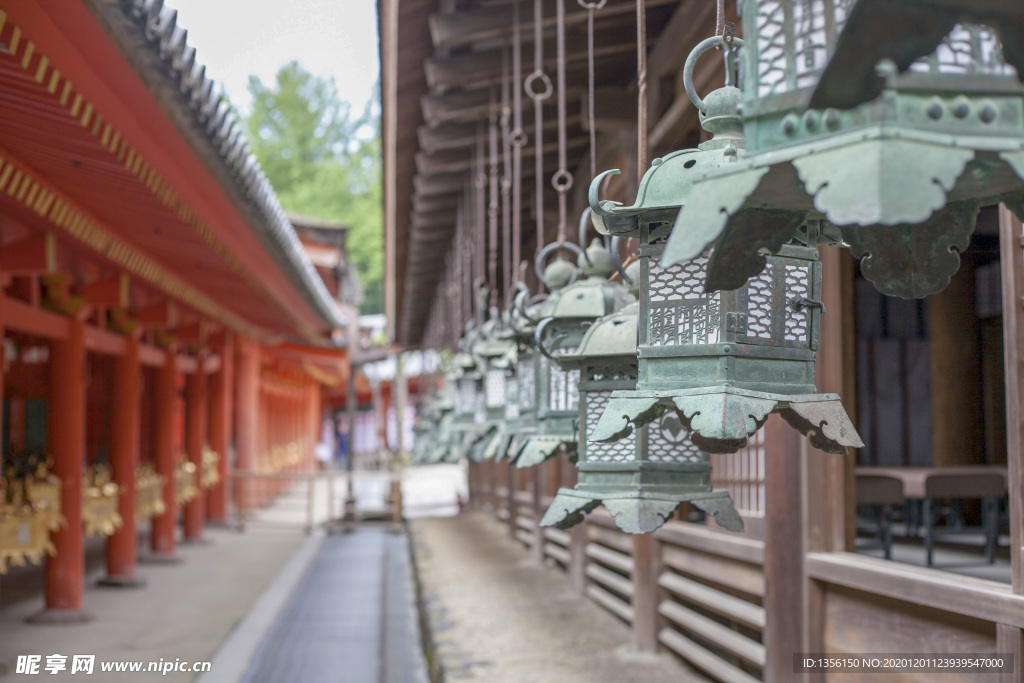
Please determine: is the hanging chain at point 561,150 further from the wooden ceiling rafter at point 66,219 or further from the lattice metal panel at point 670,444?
the wooden ceiling rafter at point 66,219

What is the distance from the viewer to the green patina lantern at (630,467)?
2.38 meters

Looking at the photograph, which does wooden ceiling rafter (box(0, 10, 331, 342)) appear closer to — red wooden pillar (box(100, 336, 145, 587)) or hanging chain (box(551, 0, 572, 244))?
hanging chain (box(551, 0, 572, 244))

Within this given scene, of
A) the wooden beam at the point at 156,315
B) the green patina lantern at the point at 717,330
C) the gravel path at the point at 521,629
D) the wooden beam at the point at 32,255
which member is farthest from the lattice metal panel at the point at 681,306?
A: the wooden beam at the point at 156,315

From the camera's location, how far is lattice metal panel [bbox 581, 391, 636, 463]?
8.16 ft

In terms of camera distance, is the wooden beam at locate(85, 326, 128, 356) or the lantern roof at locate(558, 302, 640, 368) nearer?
the lantern roof at locate(558, 302, 640, 368)

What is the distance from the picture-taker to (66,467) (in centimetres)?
802

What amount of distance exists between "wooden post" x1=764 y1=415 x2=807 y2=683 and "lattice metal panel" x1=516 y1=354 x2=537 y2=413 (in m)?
1.32

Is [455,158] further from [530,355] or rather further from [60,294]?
[530,355]

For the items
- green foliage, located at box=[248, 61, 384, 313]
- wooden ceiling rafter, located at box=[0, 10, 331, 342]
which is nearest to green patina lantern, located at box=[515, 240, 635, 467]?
wooden ceiling rafter, located at box=[0, 10, 331, 342]

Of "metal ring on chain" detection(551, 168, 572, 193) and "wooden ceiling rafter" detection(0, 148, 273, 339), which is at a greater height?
"wooden ceiling rafter" detection(0, 148, 273, 339)

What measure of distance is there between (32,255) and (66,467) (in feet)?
7.19

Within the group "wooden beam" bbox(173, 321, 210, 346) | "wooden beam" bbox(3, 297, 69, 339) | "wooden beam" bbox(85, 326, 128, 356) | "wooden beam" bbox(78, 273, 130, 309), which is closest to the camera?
"wooden beam" bbox(3, 297, 69, 339)

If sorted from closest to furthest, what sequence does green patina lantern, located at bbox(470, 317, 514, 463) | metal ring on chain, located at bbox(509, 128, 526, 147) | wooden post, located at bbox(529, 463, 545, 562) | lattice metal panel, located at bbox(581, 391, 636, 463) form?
lattice metal panel, located at bbox(581, 391, 636, 463) → green patina lantern, located at bbox(470, 317, 514, 463) → metal ring on chain, located at bbox(509, 128, 526, 147) → wooden post, located at bbox(529, 463, 545, 562)

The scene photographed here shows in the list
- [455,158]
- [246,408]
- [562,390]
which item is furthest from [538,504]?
[246,408]
